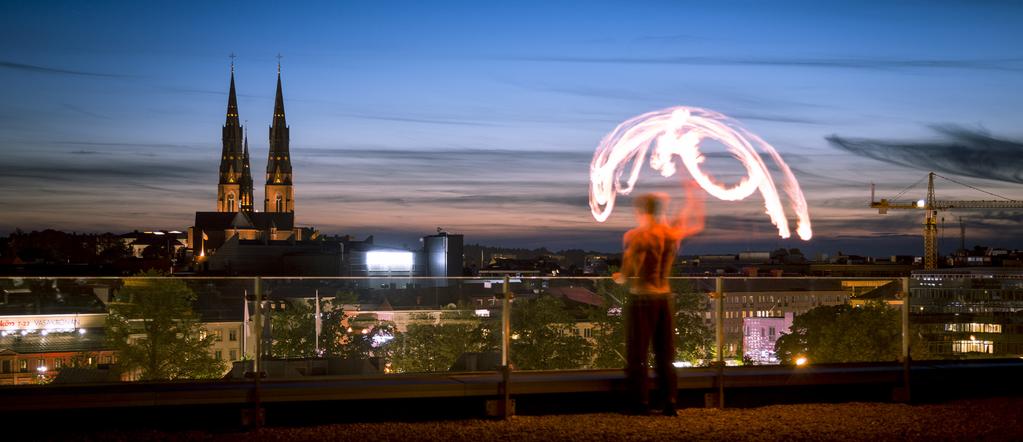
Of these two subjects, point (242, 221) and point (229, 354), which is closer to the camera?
point (229, 354)

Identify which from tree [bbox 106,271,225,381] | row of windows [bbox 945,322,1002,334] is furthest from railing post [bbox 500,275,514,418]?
row of windows [bbox 945,322,1002,334]

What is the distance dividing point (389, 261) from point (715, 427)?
93266 mm

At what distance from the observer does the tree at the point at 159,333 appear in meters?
9.50

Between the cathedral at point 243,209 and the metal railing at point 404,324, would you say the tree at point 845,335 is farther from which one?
the cathedral at point 243,209

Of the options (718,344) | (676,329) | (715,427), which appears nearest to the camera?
(715,427)

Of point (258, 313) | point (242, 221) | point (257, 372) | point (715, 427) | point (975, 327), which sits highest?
point (242, 221)

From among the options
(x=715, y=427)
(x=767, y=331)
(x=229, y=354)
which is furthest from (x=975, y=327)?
(x=229, y=354)

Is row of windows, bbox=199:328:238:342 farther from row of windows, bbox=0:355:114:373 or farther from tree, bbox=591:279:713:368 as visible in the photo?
tree, bbox=591:279:713:368

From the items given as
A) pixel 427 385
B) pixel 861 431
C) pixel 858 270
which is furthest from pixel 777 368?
pixel 858 270

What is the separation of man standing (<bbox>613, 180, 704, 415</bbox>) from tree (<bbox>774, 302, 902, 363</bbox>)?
202cm

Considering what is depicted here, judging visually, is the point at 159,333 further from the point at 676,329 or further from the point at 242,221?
the point at 242,221

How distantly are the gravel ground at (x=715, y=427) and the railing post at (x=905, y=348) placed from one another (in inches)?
18.5

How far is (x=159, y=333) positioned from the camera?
982 cm

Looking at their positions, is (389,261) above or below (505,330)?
above
